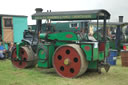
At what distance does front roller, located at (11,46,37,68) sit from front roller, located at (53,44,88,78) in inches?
53.4

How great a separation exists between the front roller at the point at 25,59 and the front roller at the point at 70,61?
1357 millimetres

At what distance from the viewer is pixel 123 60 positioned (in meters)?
8.82

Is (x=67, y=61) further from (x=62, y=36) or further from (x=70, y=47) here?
(x=62, y=36)

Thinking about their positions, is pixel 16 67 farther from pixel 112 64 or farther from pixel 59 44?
pixel 112 64

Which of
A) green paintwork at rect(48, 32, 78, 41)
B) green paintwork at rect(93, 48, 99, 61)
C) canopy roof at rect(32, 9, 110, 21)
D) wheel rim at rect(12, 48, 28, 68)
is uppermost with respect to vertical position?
canopy roof at rect(32, 9, 110, 21)

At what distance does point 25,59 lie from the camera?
7.72 meters

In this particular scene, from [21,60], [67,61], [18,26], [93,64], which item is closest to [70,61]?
[67,61]

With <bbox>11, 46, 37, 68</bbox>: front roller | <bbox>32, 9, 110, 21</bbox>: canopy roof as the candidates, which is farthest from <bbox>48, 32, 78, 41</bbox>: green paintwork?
<bbox>11, 46, 37, 68</bbox>: front roller

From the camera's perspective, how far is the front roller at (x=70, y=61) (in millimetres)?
6040

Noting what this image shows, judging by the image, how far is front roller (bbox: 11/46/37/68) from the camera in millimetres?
7547

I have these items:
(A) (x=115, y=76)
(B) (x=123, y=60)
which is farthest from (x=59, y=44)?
(B) (x=123, y=60)

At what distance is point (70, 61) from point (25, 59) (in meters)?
2.14

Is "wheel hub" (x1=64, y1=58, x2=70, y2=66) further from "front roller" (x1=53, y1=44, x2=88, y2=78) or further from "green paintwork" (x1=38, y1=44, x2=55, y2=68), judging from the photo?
"green paintwork" (x1=38, y1=44, x2=55, y2=68)

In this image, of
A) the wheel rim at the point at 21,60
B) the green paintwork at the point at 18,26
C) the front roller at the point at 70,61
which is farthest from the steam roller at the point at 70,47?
the green paintwork at the point at 18,26
